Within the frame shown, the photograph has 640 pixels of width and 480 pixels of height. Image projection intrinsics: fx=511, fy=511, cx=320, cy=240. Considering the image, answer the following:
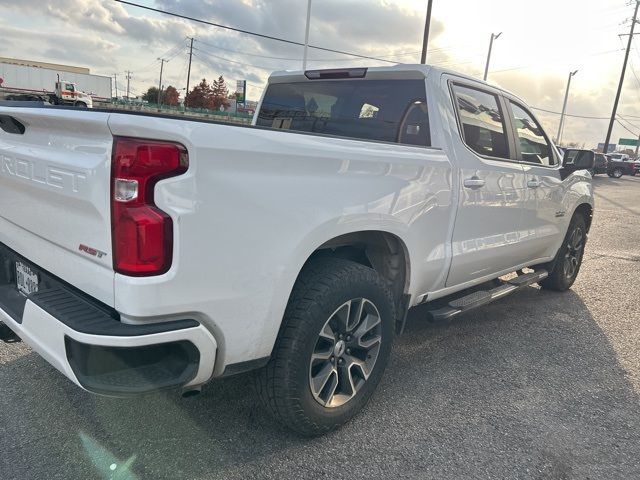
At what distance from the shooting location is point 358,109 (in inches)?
144

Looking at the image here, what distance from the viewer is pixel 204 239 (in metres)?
1.93

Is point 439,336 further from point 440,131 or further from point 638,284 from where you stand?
point 638,284

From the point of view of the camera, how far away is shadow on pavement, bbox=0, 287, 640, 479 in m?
2.41

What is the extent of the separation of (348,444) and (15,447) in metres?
1.61

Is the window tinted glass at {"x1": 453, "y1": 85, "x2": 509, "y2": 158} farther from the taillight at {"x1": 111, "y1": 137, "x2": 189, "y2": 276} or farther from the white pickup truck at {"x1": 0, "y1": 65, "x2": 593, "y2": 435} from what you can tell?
the taillight at {"x1": 111, "y1": 137, "x2": 189, "y2": 276}

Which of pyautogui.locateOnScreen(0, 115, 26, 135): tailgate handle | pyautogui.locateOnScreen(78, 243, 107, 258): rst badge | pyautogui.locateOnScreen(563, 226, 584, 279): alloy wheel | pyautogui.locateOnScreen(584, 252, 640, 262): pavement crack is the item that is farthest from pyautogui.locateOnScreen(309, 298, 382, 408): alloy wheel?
pyautogui.locateOnScreen(584, 252, 640, 262): pavement crack

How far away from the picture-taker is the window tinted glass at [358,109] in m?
3.39

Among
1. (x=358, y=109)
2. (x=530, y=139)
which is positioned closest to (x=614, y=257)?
(x=530, y=139)

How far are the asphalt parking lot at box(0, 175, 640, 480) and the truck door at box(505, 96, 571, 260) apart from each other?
106cm

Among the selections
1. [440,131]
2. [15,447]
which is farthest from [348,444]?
[440,131]

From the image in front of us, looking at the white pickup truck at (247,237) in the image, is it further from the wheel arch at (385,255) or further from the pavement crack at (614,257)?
the pavement crack at (614,257)

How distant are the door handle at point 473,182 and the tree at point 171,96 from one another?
272 feet

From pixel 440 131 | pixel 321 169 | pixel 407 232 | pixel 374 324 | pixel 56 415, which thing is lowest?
pixel 56 415

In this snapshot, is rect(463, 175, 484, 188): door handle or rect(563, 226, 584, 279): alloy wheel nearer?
rect(463, 175, 484, 188): door handle
